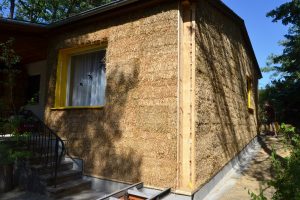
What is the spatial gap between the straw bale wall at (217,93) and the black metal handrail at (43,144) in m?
3.08

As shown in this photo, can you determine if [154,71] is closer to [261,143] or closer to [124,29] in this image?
[124,29]

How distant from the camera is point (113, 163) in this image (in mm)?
6133

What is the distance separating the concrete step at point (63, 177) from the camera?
595cm

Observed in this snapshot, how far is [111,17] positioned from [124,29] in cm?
56

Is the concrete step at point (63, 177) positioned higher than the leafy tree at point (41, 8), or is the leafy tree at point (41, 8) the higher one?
the leafy tree at point (41, 8)

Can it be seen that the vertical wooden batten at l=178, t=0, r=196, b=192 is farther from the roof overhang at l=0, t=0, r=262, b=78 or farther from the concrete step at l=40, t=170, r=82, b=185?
the concrete step at l=40, t=170, r=82, b=185

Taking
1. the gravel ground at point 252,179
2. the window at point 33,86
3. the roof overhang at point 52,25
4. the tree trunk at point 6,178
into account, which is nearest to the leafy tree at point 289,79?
the roof overhang at point 52,25

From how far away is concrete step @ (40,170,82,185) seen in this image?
19.5 feet

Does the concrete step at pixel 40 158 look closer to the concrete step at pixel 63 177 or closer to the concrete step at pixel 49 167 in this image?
the concrete step at pixel 49 167

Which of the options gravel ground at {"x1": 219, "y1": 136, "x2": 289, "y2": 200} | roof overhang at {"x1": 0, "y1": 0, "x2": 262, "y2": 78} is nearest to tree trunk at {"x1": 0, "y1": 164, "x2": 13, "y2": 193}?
roof overhang at {"x1": 0, "y1": 0, "x2": 262, "y2": 78}

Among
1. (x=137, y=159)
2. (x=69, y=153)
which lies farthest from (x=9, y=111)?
(x=137, y=159)

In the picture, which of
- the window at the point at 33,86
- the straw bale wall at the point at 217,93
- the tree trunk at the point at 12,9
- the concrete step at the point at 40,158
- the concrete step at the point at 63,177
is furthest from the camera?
the tree trunk at the point at 12,9

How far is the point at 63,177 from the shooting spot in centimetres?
628

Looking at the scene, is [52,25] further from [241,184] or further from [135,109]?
[241,184]
